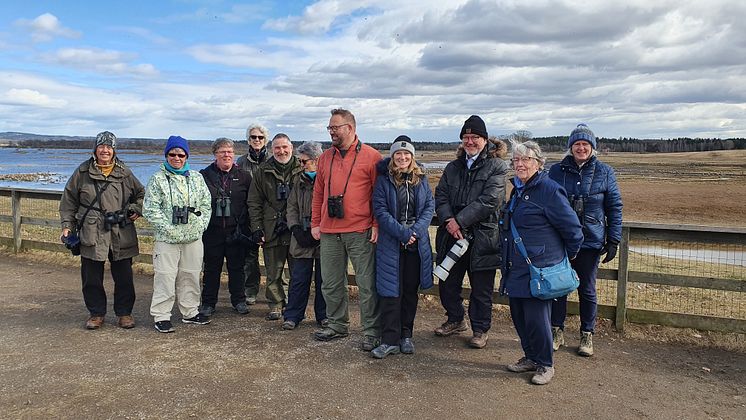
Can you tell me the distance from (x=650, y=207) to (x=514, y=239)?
931 inches

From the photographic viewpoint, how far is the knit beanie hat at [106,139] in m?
5.41

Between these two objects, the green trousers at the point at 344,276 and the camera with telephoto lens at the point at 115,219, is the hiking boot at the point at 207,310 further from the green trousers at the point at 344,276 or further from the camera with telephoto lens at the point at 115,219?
the green trousers at the point at 344,276

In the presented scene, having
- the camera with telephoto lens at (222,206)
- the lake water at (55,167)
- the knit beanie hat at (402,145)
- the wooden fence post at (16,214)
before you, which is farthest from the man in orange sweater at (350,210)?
the wooden fence post at (16,214)

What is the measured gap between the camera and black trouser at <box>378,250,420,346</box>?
491 centimetres

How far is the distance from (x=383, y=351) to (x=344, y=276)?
82 centimetres

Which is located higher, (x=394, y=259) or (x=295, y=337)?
(x=394, y=259)

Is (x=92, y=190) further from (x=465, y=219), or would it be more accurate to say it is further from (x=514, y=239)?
(x=514, y=239)

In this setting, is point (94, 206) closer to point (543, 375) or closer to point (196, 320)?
point (196, 320)

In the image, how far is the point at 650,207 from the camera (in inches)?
1001

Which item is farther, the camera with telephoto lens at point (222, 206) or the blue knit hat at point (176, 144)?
the camera with telephoto lens at point (222, 206)

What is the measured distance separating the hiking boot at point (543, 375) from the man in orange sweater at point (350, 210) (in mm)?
1367

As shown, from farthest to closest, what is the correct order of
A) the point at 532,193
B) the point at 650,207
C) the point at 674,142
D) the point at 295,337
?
1. the point at 674,142
2. the point at 650,207
3. the point at 295,337
4. the point at 532,193

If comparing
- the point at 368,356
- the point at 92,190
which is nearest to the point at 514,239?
the point at 368,356

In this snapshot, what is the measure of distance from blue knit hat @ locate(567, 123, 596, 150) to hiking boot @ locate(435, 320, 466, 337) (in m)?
1.86
